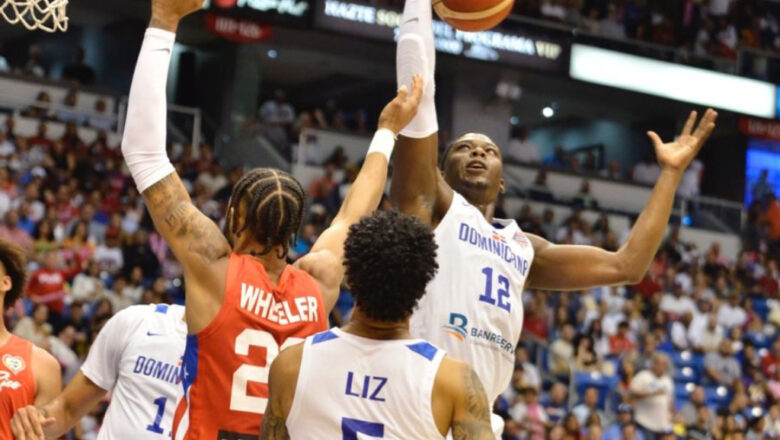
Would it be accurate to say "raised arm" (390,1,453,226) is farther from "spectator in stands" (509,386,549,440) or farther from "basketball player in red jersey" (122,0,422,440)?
"spectator in stands" (509,386,549,440)

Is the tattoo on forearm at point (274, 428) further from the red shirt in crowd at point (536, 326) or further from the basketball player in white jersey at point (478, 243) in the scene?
the red shirt in crowd at point (536, 326)

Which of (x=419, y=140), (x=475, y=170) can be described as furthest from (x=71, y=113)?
(x=419, y=140)

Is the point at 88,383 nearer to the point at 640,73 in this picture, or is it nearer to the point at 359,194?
the point at 359,194

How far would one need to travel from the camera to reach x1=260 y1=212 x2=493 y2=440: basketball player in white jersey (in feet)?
11.3

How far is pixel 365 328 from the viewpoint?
3578 mm

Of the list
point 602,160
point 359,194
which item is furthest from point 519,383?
point 602,160

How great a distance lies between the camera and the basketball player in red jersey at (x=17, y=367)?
5.05 m

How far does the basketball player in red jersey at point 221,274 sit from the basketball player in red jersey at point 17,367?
153 cm

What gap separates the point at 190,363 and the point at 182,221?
0.42 meters

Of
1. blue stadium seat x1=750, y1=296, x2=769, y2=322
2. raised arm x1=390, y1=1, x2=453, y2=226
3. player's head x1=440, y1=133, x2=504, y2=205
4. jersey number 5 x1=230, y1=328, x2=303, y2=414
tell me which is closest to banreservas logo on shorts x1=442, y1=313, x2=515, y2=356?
raised arm x1=390, y1=1, x2=453, y2=226

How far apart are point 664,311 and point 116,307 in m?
8.42

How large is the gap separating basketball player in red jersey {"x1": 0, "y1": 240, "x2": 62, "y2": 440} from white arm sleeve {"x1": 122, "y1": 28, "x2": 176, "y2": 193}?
5.53 feet

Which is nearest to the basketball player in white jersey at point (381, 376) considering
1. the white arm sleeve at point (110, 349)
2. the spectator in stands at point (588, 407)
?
the white arm sleeve at point (110, 349)

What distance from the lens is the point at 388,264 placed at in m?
3.46
